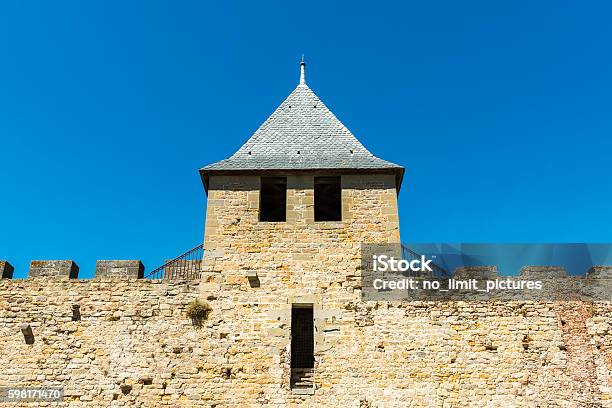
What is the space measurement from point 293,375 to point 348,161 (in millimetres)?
4536

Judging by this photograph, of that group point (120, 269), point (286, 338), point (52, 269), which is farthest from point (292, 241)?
point (52, 269)

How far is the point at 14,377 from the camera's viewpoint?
10.3 metres

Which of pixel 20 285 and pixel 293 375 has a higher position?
pixel 20 285

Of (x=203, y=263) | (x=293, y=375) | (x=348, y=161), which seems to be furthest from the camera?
(x=348, y=161)

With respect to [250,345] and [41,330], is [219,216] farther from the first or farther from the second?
[41,330]

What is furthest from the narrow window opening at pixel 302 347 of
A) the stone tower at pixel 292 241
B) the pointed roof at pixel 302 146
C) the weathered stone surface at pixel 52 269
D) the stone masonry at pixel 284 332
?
the weathered stone surface at pixel 52 269

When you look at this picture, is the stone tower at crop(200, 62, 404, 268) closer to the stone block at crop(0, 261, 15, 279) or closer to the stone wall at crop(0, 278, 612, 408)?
the stone wall at crop(0, 278, 612, 408)

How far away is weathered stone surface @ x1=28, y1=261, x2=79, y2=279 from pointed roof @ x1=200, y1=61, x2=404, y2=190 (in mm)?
3223

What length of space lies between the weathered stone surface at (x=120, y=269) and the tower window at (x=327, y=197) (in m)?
4.08

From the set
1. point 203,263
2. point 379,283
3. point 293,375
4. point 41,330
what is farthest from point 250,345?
point 41,330

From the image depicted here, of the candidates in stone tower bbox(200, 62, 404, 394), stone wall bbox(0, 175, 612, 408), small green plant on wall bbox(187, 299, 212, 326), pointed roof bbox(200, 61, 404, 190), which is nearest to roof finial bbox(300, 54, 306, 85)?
pointed roof bbox(200, 61, 404, 190)

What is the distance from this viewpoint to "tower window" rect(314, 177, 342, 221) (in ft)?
39.8

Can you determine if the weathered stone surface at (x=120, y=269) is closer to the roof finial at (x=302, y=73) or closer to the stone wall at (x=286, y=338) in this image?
the stone wall at (x=286, y=338)

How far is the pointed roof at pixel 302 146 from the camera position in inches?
464
